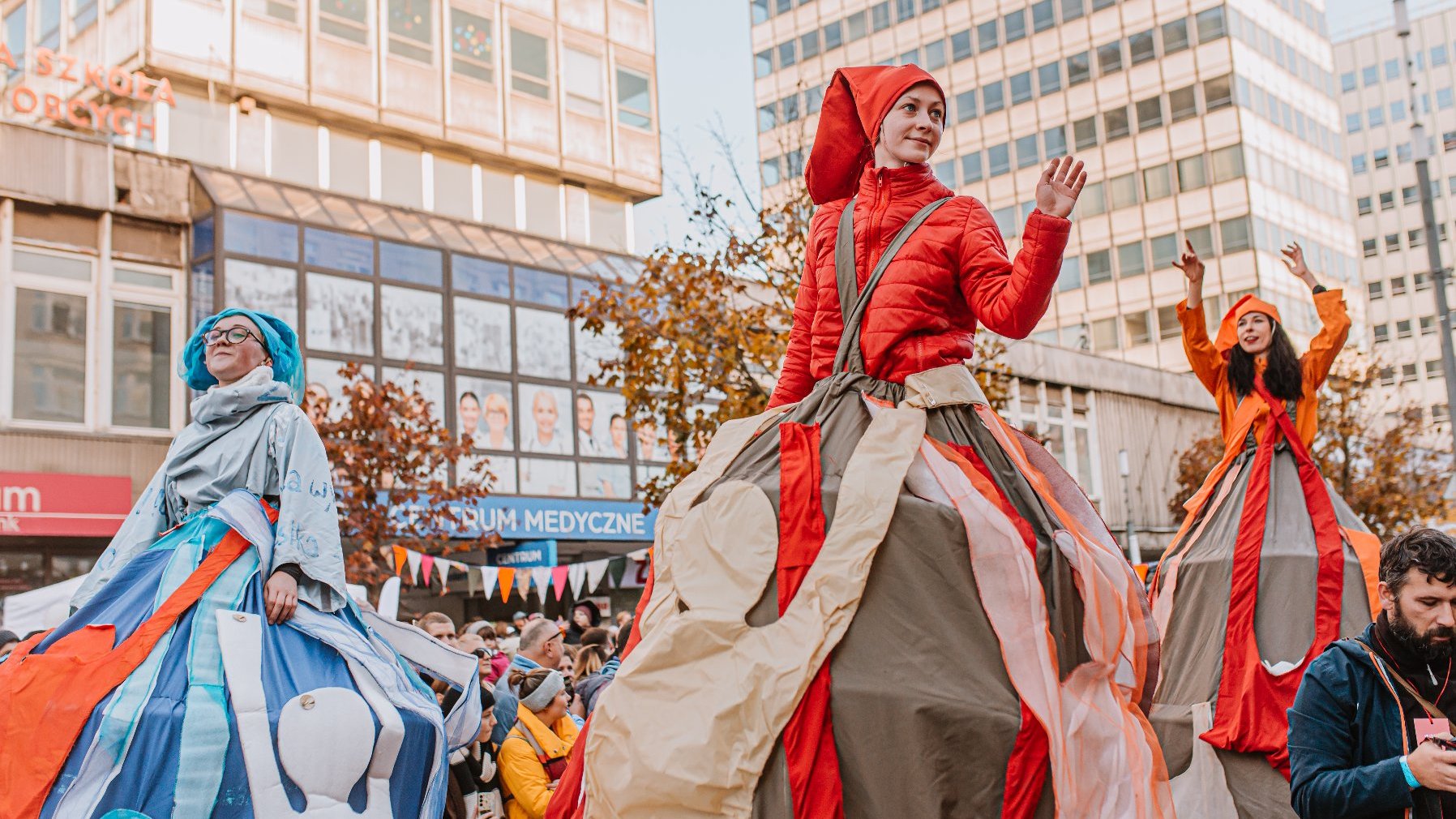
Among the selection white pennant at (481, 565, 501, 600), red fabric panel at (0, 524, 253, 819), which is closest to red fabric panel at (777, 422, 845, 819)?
red fabric panel at (0, 524, 253, 819)

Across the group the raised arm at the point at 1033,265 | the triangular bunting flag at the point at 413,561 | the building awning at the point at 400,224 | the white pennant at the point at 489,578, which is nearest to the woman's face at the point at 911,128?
the raised arm at the point at 1033,265

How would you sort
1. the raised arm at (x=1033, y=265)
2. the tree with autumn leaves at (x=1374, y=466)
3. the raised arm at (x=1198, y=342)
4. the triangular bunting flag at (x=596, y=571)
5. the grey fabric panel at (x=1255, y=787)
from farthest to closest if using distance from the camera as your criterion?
the tree with autumn leaves at (x=1374, y=466) → the triangular bunting flag at (x=596, y=571) → the raised arm at (x=1198, y=342) → the grey fabric panel at (x=1255, y=787) → the raised arm at (x=1033, y=265)

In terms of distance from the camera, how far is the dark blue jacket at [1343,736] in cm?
307

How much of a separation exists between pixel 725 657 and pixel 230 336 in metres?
2.57

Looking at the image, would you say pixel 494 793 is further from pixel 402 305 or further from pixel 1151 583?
pixel 402 305

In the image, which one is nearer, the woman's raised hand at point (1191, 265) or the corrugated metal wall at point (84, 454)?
the woman's raised hand at point (1191, 265)

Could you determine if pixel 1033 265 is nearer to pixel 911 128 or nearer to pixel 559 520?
pixel 911 128

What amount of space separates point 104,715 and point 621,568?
734 inches

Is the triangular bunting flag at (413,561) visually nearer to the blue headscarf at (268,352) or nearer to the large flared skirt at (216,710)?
the blue headscarf at (268,352)

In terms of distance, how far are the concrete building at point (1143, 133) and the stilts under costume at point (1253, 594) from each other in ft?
110

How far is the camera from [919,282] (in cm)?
358

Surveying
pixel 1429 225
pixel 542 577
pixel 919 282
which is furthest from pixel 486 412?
pixel 919 282

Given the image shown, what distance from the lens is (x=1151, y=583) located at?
623cm

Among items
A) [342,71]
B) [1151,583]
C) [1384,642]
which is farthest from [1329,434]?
[1384,642]
